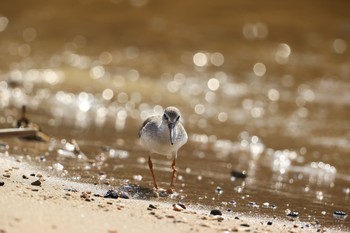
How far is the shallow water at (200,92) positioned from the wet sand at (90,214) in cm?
51

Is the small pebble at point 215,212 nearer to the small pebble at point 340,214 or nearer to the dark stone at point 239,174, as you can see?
the small pebble at point 340,214

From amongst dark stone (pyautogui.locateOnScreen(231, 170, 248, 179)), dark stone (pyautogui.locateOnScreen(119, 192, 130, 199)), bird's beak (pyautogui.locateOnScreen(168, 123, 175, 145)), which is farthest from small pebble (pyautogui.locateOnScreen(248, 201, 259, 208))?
dark stone (pyautogui.locateOnScreen(231, 170, 248, 179))

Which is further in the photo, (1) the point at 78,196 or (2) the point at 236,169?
(2) the point at 236,169

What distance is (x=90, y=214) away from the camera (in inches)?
208

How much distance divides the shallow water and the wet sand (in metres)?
0.51

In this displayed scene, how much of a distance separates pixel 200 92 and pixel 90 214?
9.66m

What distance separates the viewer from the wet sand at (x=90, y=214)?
16.0 ft

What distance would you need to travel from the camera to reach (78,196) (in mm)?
5934

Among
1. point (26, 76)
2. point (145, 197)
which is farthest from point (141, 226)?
point (26, 76)

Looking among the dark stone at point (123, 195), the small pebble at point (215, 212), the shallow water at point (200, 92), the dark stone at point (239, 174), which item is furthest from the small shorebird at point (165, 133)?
the small pebble at point (215, 212)

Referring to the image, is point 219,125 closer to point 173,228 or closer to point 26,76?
point 26,76

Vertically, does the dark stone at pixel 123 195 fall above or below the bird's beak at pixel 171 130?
below

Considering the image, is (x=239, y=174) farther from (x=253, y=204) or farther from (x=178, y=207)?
(x=178, y=207)

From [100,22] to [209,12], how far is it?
2.89 meters
